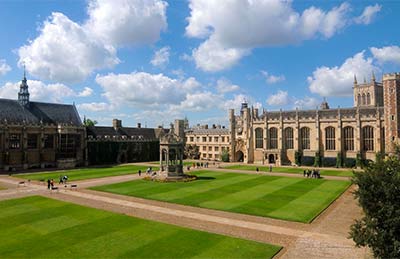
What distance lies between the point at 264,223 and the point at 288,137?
49717mm

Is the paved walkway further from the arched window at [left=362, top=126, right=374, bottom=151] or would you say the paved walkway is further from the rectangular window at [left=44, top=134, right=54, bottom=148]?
the arched window at [left=362, top=126, right=374, bottom=151]

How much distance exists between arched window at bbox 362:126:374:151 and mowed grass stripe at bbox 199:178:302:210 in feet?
94.7

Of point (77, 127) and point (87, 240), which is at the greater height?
point (77, 127)

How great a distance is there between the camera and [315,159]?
60938 mm

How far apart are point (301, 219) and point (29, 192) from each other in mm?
26877

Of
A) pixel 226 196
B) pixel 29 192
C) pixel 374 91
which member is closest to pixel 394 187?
pixel 226 196

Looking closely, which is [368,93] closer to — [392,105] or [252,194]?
[392,105]

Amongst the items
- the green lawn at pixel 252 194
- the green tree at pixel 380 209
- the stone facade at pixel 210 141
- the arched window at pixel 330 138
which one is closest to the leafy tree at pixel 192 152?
the stone facade at pixel 210 141

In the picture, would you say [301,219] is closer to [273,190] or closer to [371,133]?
[273,190]

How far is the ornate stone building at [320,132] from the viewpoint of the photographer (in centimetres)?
4881

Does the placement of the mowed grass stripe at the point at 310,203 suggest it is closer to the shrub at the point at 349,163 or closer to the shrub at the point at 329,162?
the shrub at the point at 349,163

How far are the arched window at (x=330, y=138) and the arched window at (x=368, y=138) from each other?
5.47m

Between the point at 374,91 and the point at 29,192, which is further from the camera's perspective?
the point at 374,91

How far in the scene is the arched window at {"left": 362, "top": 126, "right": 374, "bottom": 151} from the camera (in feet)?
188
